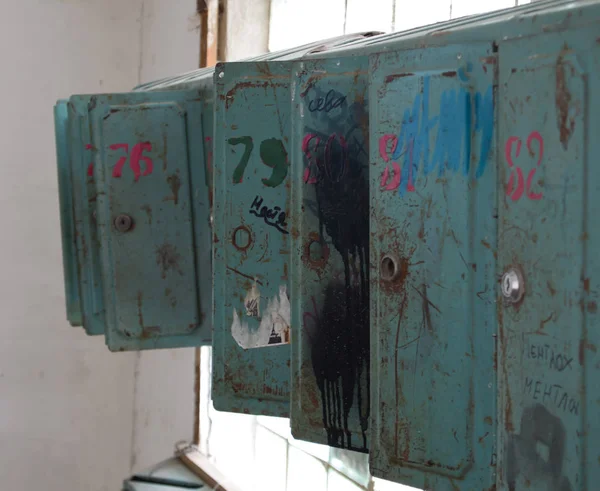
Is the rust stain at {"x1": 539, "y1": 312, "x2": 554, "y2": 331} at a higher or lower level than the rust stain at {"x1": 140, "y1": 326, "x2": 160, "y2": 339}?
higher

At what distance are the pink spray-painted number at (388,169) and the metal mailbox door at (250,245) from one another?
0.88 ft

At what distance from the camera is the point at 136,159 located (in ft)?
4.43

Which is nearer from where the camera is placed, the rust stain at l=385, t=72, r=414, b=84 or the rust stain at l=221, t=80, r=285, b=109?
the rust stain at l=385, t=72, r=414, b=84

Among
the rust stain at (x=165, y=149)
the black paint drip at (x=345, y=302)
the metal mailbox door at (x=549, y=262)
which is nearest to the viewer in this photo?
the metal mailbox door at (x=549, y=262)

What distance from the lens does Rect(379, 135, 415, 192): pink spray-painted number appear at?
0.85 meters

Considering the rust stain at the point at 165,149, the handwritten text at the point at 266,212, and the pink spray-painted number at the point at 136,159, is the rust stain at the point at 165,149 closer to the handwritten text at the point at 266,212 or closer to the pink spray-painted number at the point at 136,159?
the pink spray-painted number at the point at 136,159

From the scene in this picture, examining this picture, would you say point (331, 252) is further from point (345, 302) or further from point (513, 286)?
point (513, 286)

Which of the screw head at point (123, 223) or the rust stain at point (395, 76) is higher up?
the rust stain at point (395, 76)

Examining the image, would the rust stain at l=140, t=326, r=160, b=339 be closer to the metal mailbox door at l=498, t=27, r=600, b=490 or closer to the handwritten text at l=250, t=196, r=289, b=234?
the handwritten text at l=250, t=196, r=289, b=234

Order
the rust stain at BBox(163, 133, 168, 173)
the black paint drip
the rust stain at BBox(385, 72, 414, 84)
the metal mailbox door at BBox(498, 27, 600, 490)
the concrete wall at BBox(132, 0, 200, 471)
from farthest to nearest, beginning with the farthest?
the concrete wall at BBox(132, 0, 200, 471) < the rust stain at BBox(163, 133, 168, 173) < the black paint drip < the rust stain at BBox(385, 72, 414, 84) < the metal mailbox door at BBox(498, 27, 600, 490)

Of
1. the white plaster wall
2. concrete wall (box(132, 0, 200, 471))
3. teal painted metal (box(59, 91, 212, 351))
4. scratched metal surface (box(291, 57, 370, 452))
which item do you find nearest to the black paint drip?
scratched metal surface (box(291, 57, 370, 452))

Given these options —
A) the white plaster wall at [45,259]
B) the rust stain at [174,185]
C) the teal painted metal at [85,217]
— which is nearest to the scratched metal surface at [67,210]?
the teal painted metal at [85,217]

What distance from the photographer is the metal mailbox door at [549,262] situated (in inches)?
24.7

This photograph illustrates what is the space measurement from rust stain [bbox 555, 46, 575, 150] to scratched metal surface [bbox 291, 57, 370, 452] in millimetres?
341
